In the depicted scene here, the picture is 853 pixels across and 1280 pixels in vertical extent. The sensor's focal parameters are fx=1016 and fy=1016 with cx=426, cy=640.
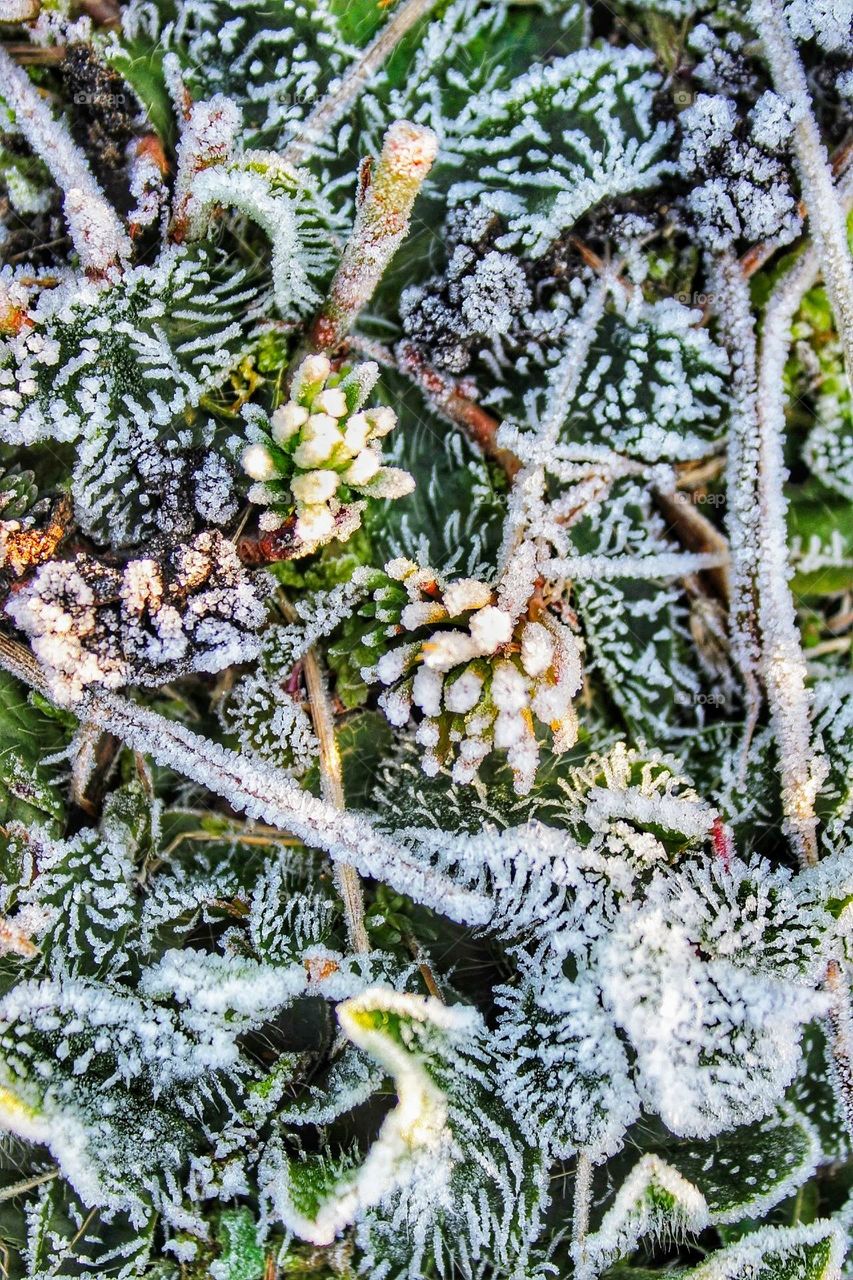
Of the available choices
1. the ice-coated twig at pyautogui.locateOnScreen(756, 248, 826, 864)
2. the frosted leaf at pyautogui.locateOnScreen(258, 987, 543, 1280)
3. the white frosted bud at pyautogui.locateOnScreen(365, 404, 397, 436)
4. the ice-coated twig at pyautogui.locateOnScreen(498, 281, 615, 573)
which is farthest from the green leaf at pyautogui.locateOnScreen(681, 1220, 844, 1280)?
Result: the white frosted bud at pyautogui.locateOnScreen(365, 404, 397, 436)

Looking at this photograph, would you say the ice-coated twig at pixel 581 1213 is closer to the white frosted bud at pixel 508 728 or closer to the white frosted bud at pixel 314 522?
the white frosted bud at pixel 508 728

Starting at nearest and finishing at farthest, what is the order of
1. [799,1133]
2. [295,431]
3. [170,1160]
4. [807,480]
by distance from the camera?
[295,431], [170,1160], [799,1133], [807,480]

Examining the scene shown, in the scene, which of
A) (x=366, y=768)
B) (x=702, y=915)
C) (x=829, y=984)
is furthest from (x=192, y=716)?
(x=829, y=984)

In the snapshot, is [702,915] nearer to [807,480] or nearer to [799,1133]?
[799,1133]

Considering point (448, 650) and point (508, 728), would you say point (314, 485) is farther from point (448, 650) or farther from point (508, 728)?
point (508, 728)

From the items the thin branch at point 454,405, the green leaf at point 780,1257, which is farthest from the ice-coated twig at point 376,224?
the green leaf at point 780,1257

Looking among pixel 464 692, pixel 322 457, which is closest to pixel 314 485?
pixel 322 457
